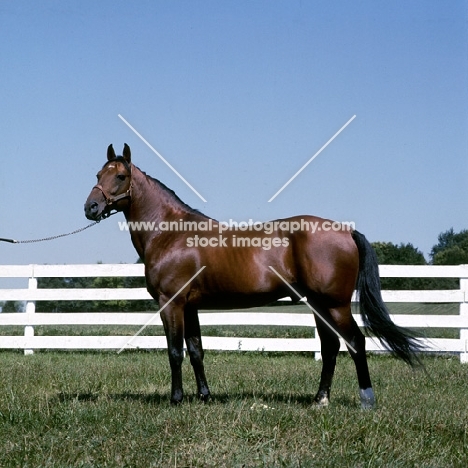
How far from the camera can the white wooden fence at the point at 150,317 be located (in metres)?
10.6

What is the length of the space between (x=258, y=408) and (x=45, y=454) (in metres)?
1.75

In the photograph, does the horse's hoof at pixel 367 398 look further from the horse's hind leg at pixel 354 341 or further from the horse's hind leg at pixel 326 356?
the horse's hind leg at pixel 326 356

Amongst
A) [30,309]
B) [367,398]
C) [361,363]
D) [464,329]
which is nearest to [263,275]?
[361,363]

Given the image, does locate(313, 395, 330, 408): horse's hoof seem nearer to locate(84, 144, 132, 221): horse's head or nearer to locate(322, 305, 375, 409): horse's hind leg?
locate(322, 305, 375, 409): horse's hind leg

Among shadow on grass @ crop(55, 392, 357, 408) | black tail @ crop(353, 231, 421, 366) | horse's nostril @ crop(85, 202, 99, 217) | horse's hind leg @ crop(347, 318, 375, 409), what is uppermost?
horse's nostril @ crop(85, 202, 99, 217)

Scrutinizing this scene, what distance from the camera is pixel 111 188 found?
614cm

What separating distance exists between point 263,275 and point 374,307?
1.14 metres

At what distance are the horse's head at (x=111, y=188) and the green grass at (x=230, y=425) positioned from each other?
184cm

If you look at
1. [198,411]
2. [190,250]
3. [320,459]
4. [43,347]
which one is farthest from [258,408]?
[43,347]

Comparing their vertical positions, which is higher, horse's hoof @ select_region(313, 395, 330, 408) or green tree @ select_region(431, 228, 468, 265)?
green tree @ select_region(431, 228, 468, 265)

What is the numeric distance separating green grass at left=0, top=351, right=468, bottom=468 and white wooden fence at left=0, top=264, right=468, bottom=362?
322 centimetres

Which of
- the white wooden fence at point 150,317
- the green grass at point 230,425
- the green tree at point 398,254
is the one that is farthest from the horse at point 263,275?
the green tree at point 398,254

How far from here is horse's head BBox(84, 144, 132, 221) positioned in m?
6.05

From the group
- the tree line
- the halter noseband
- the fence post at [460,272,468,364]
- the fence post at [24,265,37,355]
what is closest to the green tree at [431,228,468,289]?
the tree line
